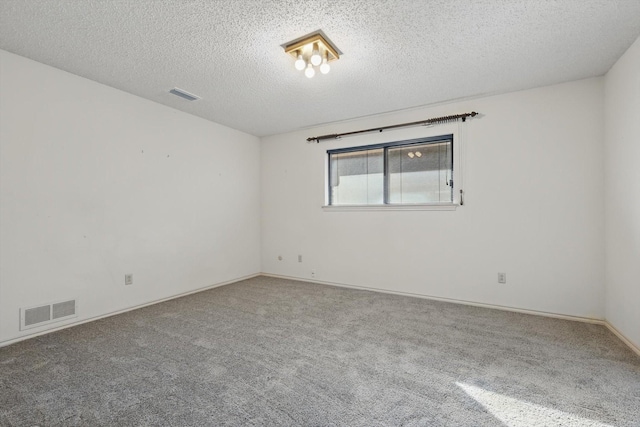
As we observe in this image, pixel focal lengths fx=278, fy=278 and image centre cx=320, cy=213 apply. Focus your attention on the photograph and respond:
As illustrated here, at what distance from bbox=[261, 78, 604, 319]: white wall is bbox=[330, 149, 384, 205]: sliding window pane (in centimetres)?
22

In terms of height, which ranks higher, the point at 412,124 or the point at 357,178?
the point at 412,124

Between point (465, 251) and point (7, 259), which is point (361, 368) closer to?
point (465, 251)

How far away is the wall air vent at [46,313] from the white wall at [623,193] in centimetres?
491

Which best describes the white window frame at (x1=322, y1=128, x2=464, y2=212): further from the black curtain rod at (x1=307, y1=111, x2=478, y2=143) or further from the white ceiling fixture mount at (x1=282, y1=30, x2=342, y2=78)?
the white ceiling fixture mount at (x1=282, y1=30, x2=342, y2=78)

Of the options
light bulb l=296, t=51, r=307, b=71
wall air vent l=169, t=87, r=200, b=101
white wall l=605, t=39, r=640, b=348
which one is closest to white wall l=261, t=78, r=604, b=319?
white wall l=605, t=39, r=640, b=348

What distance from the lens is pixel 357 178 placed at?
425 cm

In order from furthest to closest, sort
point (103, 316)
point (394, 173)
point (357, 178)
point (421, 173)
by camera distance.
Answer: point (357, 178), point (394, 173), point (421, 173), point (103, 316)

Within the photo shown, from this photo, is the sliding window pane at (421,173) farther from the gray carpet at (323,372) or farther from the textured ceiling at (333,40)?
the gray carpet at (323,372)

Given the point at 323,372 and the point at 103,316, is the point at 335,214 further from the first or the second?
the point at 103,316

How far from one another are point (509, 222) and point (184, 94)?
3.98m

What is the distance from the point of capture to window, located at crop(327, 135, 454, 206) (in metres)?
3.61

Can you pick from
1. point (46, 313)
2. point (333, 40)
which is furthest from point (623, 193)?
point (46, 313)

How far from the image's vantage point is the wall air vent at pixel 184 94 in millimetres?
3107

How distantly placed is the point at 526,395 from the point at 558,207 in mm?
2110
